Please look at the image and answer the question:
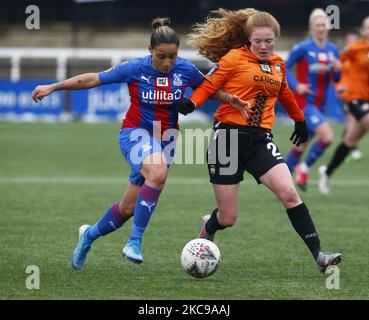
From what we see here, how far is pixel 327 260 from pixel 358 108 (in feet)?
22.3

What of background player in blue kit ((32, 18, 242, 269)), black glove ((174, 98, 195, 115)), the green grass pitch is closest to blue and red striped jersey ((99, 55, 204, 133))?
background player in blue kit ((32, 18, 242, 269))

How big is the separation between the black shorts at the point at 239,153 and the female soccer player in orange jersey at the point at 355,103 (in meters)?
5.94

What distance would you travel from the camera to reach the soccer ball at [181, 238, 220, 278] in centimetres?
713

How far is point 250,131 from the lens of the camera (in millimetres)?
7465

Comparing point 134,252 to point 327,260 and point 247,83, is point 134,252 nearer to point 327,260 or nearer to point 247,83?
point 327,260

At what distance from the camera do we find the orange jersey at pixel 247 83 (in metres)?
7.39

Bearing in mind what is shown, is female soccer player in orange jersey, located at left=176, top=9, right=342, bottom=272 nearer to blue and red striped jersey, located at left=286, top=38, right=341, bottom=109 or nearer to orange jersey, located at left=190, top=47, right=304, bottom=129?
orange jersey, located at left=190, top=47, right=304, bottom=129

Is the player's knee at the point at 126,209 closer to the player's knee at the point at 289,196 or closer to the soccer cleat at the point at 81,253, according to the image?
the soccer cleat at the point at 81,253

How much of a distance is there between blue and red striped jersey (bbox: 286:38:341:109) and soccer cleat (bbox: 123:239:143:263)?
258 inches
